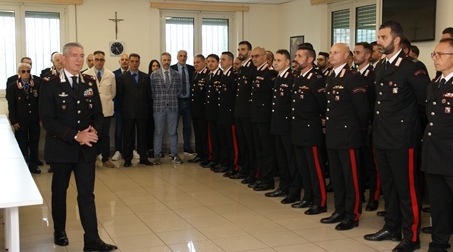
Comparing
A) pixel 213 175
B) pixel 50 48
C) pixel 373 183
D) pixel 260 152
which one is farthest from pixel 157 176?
pixel 50 48

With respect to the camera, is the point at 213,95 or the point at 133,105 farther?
the point at 133,105

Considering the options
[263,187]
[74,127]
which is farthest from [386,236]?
[74,127]

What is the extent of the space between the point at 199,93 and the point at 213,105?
0.53 metres

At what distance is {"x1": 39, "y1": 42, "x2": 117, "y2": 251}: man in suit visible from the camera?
4.08 m

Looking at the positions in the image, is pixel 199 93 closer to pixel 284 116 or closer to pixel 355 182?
pixel 284 116

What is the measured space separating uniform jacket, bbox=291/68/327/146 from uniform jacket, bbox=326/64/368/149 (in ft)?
1.37

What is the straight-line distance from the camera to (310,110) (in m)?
5.36

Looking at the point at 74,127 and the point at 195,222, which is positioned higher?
the point at 74,127

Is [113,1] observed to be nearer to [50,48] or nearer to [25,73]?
[50,48]

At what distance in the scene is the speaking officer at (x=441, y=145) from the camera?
3.84 meters

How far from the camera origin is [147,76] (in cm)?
838

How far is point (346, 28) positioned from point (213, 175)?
13.0ft

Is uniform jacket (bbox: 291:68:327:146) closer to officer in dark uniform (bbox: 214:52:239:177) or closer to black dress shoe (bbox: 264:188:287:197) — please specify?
black dress shoe (bbox: 264:188:287:197)

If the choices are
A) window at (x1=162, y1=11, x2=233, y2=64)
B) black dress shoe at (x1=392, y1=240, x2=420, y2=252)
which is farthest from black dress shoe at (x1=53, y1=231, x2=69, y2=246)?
window at (x1=162, y1=11, x2=233, y2=64)
